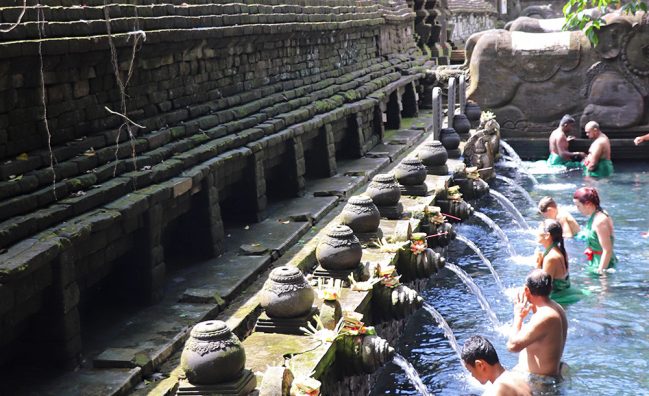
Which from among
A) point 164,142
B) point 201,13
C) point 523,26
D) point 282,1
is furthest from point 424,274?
point 523,26

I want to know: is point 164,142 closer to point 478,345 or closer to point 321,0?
point 478,345

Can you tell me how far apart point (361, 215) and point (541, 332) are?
2804mm

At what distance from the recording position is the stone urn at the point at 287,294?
696 centimetres

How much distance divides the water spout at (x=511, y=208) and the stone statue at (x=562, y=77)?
5.08m

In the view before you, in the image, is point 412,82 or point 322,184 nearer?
Result: point 322,184

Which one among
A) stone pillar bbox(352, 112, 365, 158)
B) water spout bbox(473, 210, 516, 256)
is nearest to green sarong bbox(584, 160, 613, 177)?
water spout bbox(473, 210, 516, 256)

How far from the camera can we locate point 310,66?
15.3 metres

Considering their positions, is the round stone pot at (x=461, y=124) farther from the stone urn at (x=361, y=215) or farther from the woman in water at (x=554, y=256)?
the stone urn at (x=361, y=215)

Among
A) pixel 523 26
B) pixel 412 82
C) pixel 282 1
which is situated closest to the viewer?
pixel 282 1

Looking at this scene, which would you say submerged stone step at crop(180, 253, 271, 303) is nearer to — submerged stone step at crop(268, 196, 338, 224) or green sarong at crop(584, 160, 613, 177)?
submerged stone step at crop(268, 196, 338, 224)

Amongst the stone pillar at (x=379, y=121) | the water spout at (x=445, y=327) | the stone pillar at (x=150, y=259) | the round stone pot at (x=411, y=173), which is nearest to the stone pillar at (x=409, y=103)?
the stone pillar at (x=379, y=121)

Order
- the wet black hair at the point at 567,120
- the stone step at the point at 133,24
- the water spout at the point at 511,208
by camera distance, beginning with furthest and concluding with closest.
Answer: the wet black hair at the point at 567,120 < the water spout at the point at 511,208 < the stone step at the point at 133,24

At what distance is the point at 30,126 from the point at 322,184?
716 centimetres

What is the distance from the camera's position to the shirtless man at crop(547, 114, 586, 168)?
18359mm
